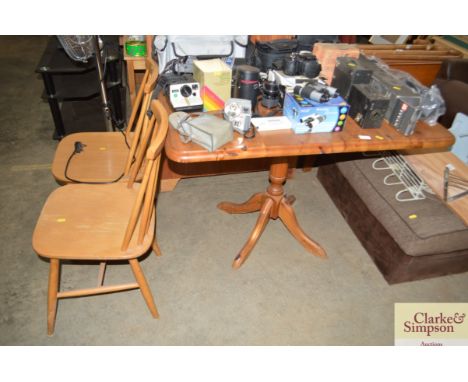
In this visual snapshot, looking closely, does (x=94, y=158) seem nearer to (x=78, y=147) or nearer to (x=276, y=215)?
(x=78, y=147)

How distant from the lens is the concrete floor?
1.66 m

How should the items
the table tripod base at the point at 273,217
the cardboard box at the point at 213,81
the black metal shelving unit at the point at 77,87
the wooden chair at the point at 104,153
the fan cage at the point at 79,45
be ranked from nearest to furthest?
the cardboard box at the point at 213,81 → the wooden chair at the point at 104,153 → the table tripod base at the point at 273,217 → the fan cage at the point at 79,45 → the black metal shelving unit at the point at 77,87

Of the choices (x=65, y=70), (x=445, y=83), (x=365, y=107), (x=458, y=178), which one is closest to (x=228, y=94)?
(x=365, y=107)

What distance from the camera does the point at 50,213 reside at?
1.52 meters

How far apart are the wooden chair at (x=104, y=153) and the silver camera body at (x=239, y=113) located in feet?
1.38

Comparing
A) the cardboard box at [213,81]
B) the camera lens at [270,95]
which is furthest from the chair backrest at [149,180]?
the camera lens at [270,95]

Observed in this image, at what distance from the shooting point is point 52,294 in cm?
150

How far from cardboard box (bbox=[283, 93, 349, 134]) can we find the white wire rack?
0.69m

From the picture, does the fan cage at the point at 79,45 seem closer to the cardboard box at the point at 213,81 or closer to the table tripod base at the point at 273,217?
the cardboard box at the point at 213,81

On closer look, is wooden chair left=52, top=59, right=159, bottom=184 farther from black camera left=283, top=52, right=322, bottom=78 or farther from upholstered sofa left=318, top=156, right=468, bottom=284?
upholstered sofa left=318, top=156, right=468, bottom=284

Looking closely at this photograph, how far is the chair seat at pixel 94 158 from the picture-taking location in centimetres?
173

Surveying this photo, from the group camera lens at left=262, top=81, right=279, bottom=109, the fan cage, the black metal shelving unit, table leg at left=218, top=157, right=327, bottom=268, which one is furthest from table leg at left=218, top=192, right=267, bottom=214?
the fan cage

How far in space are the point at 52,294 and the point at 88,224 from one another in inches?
12.9

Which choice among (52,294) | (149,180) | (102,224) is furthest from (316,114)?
(52,294)
